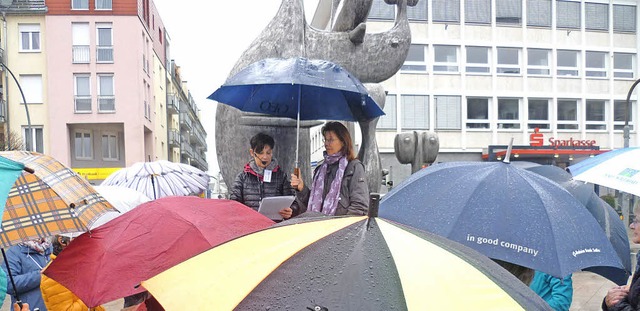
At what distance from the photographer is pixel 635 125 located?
37625mm

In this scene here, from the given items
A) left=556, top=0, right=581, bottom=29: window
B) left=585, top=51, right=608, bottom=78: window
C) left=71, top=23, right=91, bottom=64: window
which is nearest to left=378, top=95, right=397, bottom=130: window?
left=556, top=0, right=581, bottom=29: window

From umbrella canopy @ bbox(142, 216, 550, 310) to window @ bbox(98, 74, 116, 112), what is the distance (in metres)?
34.3

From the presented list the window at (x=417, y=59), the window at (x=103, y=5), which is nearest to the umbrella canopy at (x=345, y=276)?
the window at (x=417, y=59)

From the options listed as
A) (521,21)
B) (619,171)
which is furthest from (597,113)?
(619,171)

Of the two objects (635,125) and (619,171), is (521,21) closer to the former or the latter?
(635,125)

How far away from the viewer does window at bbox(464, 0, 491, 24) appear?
35.5 metres

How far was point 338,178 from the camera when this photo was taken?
457 cm

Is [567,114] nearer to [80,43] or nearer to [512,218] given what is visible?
[80,43]

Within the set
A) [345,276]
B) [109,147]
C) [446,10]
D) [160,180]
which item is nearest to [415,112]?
[446,10]

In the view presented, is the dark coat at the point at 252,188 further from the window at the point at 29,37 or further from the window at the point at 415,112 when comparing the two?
the window at the point at 29,37

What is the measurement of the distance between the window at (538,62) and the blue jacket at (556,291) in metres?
35.1

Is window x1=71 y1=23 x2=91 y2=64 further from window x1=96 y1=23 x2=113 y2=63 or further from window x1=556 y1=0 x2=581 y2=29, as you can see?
window x1=556 y1=0 x2=581 y2=29

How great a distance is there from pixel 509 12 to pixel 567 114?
6885mm

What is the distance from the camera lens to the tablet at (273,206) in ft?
14.6
